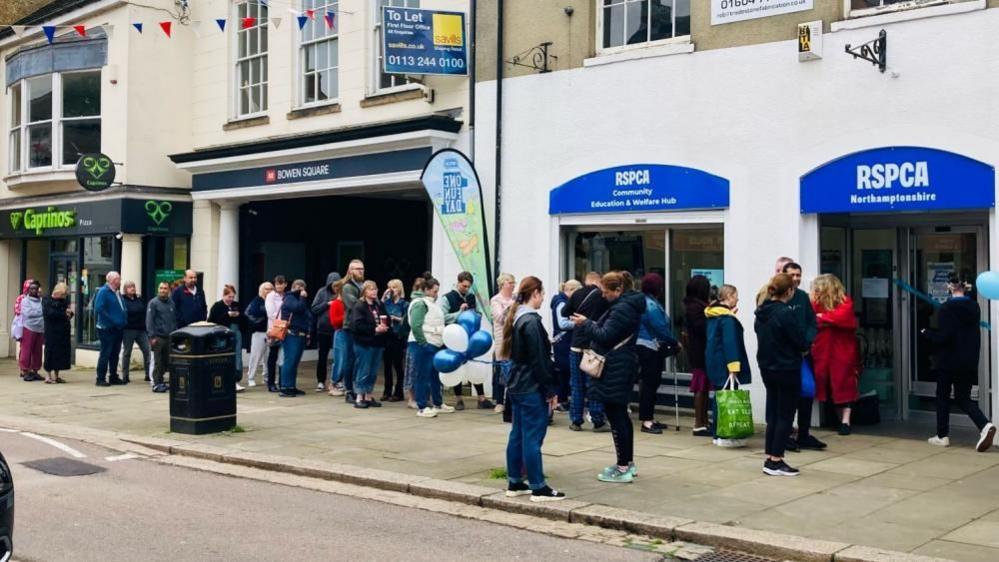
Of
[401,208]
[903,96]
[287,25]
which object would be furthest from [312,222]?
[903,96]

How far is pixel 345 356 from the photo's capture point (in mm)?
14781

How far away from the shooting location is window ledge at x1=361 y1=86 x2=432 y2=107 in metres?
15.8

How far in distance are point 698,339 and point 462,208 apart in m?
4.75

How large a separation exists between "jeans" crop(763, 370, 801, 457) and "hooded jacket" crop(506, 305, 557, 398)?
2165 mm

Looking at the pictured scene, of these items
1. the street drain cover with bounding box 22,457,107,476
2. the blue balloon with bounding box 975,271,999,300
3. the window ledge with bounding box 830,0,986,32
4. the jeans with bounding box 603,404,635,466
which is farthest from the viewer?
the window ledge with bounding box 830,0,986,32

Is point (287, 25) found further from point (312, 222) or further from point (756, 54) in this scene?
point (756, 54)

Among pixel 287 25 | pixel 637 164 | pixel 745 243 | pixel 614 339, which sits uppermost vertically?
pixel 287 25

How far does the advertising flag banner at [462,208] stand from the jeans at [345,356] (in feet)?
6.31

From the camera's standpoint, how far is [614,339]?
8.58 metres

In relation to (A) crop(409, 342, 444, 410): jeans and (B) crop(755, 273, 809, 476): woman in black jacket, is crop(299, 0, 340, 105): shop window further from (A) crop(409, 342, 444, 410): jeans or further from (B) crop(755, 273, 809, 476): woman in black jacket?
(B) crop(755, 273, 809, 476): woman in black jacket

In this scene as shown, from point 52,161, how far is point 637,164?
13031 millimetres

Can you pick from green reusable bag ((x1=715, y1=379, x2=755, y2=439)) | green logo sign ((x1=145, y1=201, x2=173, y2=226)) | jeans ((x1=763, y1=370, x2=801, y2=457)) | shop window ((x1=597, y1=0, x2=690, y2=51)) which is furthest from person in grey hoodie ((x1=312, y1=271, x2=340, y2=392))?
jeans ((x1=763, y1=370, x2=801, y2=457))

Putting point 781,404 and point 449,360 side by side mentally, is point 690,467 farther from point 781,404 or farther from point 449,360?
point 449,360

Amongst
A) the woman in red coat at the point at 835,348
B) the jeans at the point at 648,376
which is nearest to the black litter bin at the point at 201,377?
the jeans at the point at 648,376
